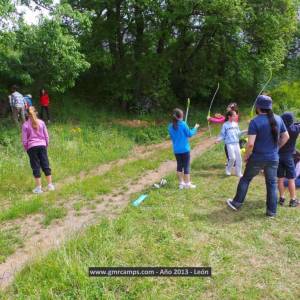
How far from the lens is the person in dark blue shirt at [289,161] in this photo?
6234 millimetres

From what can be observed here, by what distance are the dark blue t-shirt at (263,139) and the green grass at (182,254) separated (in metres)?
0.92

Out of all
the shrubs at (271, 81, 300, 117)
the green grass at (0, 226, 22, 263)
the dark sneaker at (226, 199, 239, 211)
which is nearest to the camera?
the green grass at (0, 226, 22, 263)

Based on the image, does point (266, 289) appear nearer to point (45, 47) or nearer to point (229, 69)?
point (45, 47)

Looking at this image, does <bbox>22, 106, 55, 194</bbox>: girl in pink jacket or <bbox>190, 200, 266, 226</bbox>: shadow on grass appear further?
<bbox>22, 106, 55, 194</bbox>: girl in pink jacket

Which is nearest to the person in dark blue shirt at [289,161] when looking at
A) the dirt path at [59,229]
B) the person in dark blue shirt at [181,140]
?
the person in dark blue shirt at [181,140]

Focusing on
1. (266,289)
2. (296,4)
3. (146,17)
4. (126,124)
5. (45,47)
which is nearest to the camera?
(266,289)

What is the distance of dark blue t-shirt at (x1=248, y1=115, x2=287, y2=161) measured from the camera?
5.54 meters

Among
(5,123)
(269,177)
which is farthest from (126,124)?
(269,177)

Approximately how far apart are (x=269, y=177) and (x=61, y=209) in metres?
3.41

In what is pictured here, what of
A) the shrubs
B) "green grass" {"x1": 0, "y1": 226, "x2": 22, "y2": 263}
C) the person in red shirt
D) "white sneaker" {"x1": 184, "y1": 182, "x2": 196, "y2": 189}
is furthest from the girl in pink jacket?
the shrubs

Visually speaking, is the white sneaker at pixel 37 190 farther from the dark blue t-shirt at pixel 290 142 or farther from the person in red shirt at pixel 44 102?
the person in red shirt at pixel 44 102

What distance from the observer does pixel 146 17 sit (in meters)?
17.3

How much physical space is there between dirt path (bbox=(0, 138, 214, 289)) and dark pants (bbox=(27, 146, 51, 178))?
133 centimetres

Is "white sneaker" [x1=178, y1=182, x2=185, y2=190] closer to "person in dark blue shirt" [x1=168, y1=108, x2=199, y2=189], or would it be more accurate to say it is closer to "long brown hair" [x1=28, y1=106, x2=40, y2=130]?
"person in dark blue shirt" [x1=168, y1=108, x2=199, y2=189]
